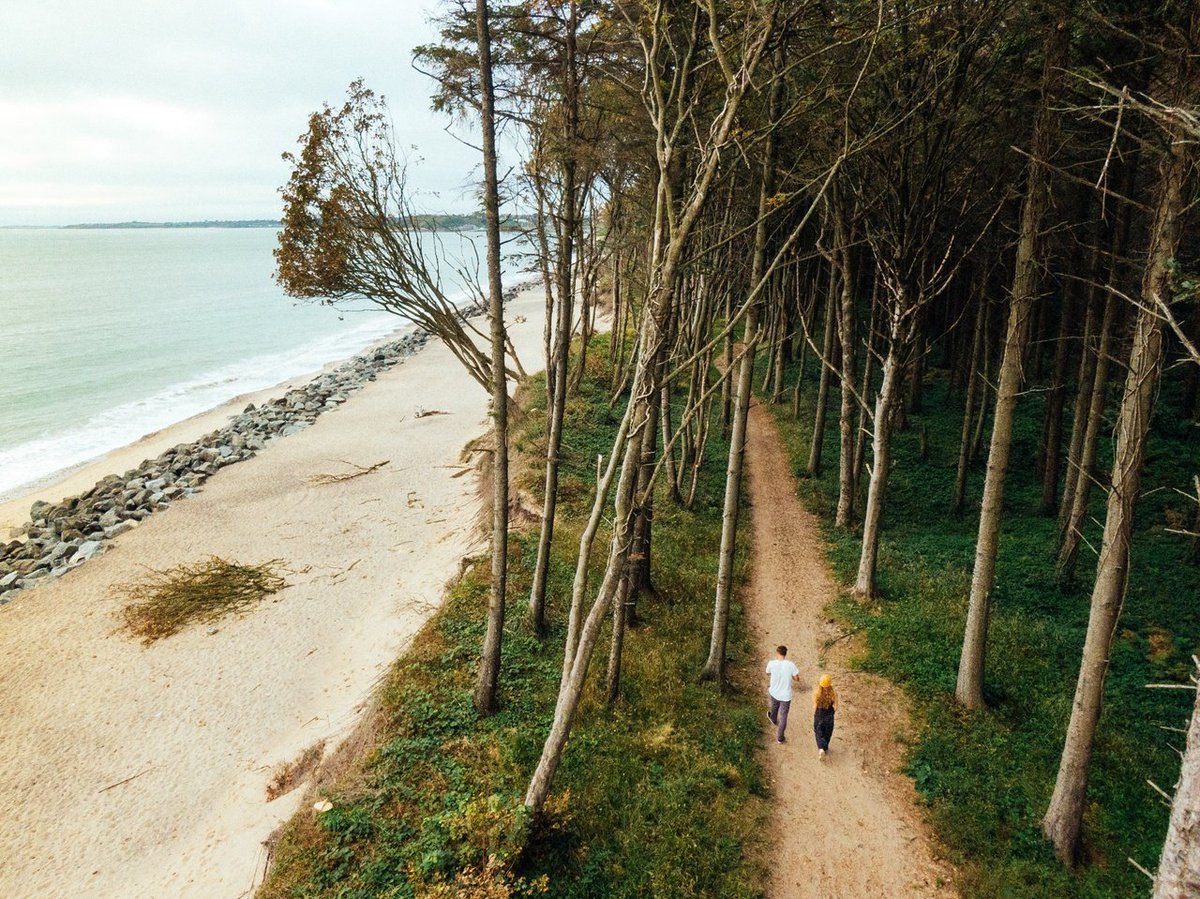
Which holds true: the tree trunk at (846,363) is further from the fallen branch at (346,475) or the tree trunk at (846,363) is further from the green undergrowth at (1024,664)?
the fallen branch at (346,475)

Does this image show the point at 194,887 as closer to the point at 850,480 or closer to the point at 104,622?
the point at 104,622

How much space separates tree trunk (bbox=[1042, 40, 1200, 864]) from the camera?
6840 millimetres

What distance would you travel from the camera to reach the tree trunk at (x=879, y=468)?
13281mm

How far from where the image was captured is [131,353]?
52969 mm

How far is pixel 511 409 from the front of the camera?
24.8m

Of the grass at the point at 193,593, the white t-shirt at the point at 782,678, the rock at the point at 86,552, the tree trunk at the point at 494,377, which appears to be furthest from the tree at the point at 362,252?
the rock at the point at 86,552

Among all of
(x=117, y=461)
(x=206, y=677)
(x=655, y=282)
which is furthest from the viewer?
(x=117, y=461)

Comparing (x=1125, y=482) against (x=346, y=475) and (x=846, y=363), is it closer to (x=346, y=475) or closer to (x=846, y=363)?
(x=846, y=363)

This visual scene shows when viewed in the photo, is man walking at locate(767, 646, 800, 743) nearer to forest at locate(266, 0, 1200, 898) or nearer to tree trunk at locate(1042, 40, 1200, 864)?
forest at locate(266, 0, 1200, 898)

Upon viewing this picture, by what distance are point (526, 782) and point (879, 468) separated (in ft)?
30.8

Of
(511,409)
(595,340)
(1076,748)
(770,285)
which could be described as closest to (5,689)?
(511,409)

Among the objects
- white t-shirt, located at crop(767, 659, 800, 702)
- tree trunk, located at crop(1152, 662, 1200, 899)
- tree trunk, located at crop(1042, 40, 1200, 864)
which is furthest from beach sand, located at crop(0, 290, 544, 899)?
tree trunk, located at crop(1042, 40, 1200, 864)

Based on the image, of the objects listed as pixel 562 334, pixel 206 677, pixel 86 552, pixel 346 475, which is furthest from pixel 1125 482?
pixel 86 552

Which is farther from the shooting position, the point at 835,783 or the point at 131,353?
the point at 131,353
